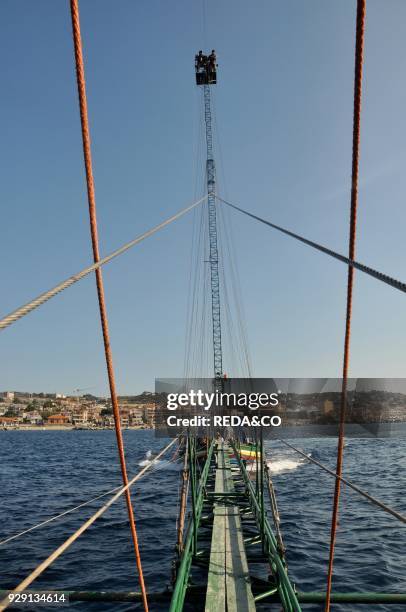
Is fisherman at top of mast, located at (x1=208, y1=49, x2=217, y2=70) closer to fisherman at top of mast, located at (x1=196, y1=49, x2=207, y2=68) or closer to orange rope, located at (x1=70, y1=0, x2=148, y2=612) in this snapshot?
fisherman at top of mast, located at (x1=196, y1=49, x2=207, y2=68)

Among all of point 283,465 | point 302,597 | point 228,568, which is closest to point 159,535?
point 228,568

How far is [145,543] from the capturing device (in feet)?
61.9

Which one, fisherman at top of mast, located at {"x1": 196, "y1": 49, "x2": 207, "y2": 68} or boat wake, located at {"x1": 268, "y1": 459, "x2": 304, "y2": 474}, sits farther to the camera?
Result: fisherman at top of mast, located at {"x1": 196, "y1": 49, "x2": 207, "y2": 68}

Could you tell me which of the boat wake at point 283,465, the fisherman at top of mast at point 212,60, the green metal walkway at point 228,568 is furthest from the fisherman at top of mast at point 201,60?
the green metal walkway at point 228,568

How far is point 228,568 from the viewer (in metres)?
9.81

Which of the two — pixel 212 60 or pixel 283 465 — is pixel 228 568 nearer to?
pixel 283 465

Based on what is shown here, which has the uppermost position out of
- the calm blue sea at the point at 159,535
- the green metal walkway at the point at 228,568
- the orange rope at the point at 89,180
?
the orange rope at the point at 89,180

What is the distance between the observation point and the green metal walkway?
315 inches

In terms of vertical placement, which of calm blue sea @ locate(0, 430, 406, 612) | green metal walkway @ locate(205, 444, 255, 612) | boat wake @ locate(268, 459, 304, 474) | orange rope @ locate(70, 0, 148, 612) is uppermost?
orange rope @ locate(70, 0, 148, 612)

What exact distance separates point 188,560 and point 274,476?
3028cm

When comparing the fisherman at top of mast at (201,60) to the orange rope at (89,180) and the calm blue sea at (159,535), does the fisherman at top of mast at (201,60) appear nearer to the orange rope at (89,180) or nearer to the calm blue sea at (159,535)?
the calm blue sea at (159,535)

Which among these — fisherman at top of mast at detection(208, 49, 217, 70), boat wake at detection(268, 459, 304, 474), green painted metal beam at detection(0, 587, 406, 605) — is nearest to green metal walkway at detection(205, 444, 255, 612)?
green painted metal beam at detection(0, 587, 406, 605)

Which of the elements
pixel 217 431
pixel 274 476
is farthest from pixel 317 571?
pixel 217 431

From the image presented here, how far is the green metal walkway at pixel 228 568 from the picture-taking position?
26.2 ft
